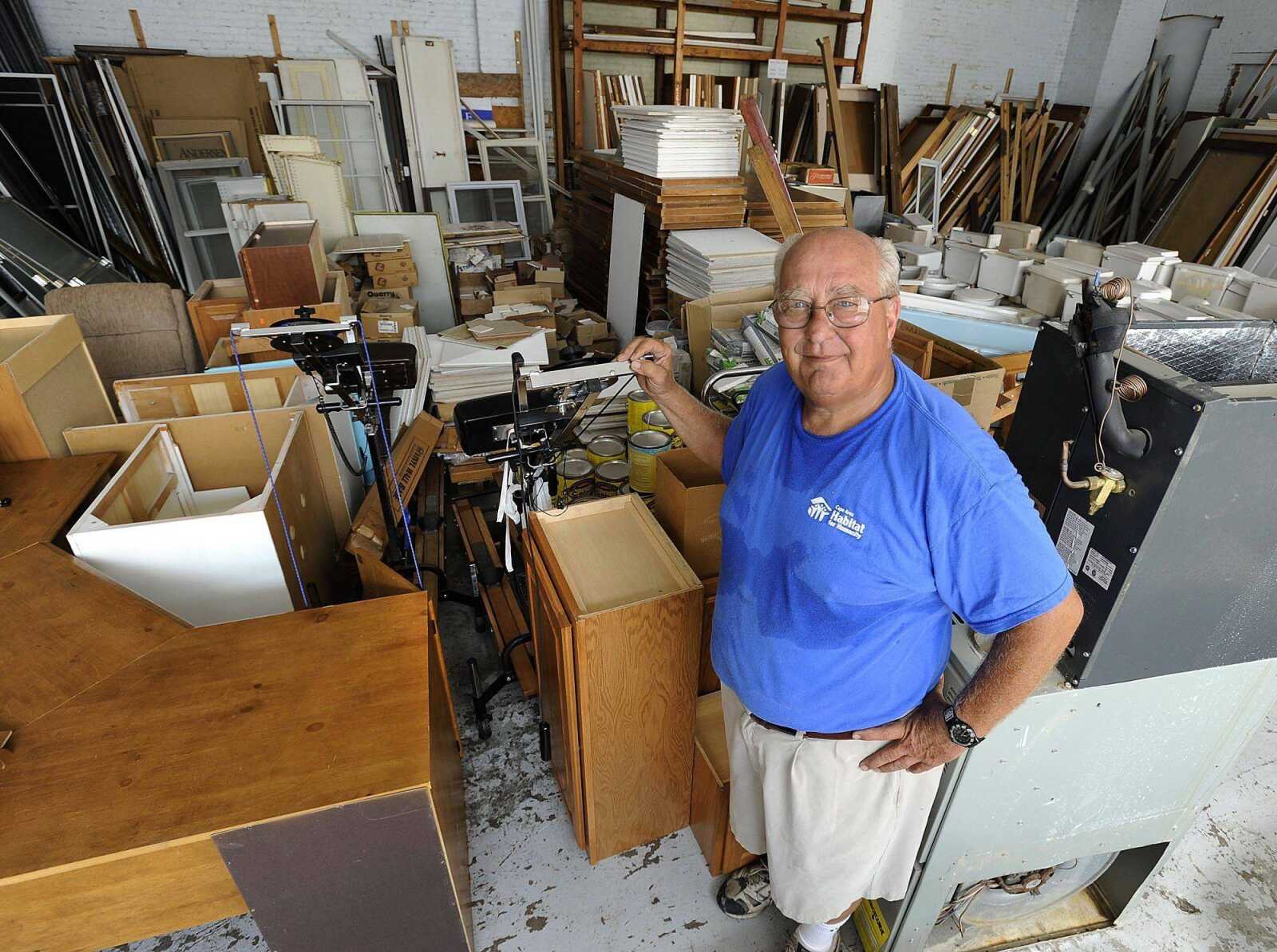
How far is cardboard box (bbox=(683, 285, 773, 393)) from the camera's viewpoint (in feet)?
11.1

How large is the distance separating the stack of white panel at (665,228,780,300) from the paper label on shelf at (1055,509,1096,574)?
260 centimetres

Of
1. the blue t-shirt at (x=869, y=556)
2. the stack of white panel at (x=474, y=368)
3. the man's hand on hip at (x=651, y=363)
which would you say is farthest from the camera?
the stack of white panel at (x=474, y=368)

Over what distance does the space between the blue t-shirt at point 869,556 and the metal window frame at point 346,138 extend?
550cm

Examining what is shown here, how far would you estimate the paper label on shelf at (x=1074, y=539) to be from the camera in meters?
1.28

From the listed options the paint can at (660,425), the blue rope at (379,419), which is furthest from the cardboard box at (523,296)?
the blue rope at (379,419)

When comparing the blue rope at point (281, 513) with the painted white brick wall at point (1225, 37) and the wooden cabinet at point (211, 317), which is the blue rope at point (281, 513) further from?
the painted white brick wall at point (1225, 37)

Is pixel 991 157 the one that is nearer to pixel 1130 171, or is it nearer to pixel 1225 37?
pixel 1130 171

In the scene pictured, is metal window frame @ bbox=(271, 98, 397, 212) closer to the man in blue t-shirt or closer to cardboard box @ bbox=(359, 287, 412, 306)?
cardboard box @ bbox=(359, 287, 412, 306)

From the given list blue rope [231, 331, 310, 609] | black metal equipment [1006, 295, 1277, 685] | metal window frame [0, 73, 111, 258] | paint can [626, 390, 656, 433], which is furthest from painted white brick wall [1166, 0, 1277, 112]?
metal window frame [0, 73, 111, 258]

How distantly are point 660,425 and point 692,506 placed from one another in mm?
593

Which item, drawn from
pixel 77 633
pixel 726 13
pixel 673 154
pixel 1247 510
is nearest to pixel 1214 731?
pixel 1247 510

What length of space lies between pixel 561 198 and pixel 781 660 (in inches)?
246

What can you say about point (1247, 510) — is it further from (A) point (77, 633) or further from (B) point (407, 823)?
(A) point (77, 633)

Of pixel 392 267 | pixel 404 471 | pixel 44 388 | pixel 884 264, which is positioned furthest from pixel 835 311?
pixel 392 267
